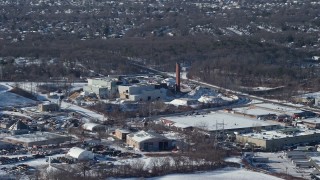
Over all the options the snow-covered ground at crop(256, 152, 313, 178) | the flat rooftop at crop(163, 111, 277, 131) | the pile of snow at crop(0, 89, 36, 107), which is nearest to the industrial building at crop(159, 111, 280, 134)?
the flat rooftop at crop(163, 111, 277, 131)

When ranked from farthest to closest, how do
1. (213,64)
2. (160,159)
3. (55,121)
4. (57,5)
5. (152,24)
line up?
(57,5) → (152,24) → (213,64) → (55,121) → (160,159)

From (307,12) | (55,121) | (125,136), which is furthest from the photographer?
(307,12)

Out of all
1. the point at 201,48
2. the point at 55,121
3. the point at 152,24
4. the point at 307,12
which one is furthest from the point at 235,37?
the point at 55,121

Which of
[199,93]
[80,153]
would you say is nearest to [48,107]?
[199,93]

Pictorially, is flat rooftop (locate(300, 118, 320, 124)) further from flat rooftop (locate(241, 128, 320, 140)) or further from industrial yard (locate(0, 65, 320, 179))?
flat rooftop (locate(241, 128, 320, 140))

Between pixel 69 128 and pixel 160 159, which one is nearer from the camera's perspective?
pixel 160 159

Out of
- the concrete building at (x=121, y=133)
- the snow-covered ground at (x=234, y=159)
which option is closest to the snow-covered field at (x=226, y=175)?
the snow-covered ground at (x=234, y=159)

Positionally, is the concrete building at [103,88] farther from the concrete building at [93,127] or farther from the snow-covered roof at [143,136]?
the snow-covered roof at [143,136]

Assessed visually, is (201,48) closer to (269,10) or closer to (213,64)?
(213,64)
